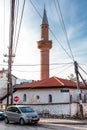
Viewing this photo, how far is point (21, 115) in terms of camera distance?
28531 mm

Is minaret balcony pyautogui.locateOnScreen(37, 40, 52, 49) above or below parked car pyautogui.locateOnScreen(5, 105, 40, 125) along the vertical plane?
above

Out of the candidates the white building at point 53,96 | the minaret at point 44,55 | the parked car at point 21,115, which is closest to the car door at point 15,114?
the parked car at point 21,115

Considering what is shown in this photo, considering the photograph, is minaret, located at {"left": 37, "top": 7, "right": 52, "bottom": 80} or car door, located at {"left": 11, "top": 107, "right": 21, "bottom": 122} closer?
car door, located at {"left": 11, "top": 107, "right": 21, "bottom": 122}

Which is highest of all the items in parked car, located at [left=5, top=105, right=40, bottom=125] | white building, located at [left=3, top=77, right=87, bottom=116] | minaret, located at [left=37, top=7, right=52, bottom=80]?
minaret, located at [left=37, top=7, right=52, bottom=80]

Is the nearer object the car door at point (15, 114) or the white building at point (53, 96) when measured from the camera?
the car door at point (15, 114)

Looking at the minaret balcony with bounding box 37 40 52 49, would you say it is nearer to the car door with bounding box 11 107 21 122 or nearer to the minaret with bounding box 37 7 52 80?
the minaret with bounding box 37 7 52 80

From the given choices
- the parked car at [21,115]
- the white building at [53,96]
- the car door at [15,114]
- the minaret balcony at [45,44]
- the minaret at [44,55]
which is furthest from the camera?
the minaret balcony at [45,44]

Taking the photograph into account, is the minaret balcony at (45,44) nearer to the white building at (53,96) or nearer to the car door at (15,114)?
the white building at (53,96)

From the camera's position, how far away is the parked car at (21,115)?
28.3m

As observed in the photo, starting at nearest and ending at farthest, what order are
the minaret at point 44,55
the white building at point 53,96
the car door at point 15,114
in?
the car door at point 15,114
the white building at point 53,96
the minaret at point 44,55

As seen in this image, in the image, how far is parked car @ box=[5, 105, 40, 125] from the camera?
28266 mm

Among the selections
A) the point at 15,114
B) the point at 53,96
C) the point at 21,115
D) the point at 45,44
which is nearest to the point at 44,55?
the point at 45,44

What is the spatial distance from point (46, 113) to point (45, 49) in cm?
2611

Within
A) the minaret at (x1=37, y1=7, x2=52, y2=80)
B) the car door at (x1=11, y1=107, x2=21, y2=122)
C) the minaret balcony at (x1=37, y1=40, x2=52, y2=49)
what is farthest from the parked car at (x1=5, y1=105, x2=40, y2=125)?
the minaret balcony at (x1=37, y1=40, x2=52, y2=49)
